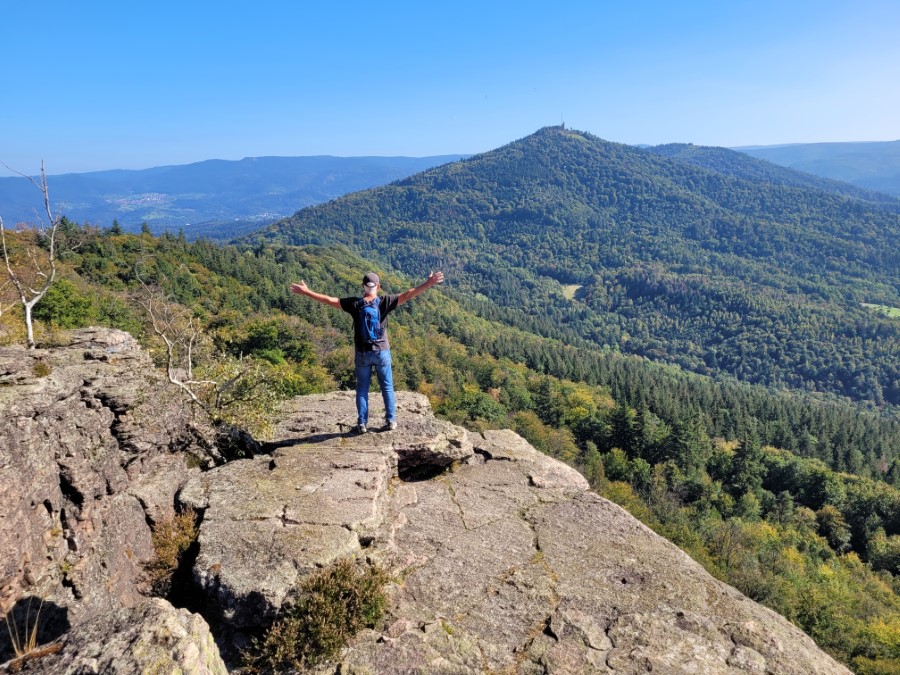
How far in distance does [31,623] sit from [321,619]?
3764mm

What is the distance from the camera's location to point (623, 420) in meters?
68.2

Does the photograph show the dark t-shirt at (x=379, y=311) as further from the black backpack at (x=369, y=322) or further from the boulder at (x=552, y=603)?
the boulder at (x=552, y=603)

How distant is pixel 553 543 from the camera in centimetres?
1013

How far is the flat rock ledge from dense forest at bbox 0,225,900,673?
3108 mm

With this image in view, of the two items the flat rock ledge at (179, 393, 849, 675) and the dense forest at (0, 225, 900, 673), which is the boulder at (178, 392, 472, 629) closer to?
the flat rock ledge at (179, 393, 849, 675)

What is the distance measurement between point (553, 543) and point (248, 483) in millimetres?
6188

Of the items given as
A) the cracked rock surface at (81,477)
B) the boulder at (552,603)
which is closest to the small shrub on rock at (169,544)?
the cracked rock surface at (81,477)

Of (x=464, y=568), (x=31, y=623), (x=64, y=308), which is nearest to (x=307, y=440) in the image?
(x=464, y=568)

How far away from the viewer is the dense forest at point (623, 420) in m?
32.6

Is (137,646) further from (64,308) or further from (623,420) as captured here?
(623,420)

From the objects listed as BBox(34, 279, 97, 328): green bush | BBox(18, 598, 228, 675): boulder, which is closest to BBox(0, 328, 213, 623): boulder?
BBox(18, 598, 228, 675): boulder

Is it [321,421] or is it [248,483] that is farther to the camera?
[321,421]

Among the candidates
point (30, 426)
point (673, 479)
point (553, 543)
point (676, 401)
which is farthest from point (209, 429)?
point (676, 401)

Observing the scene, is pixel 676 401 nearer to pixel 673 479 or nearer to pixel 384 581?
pixel 673 479
